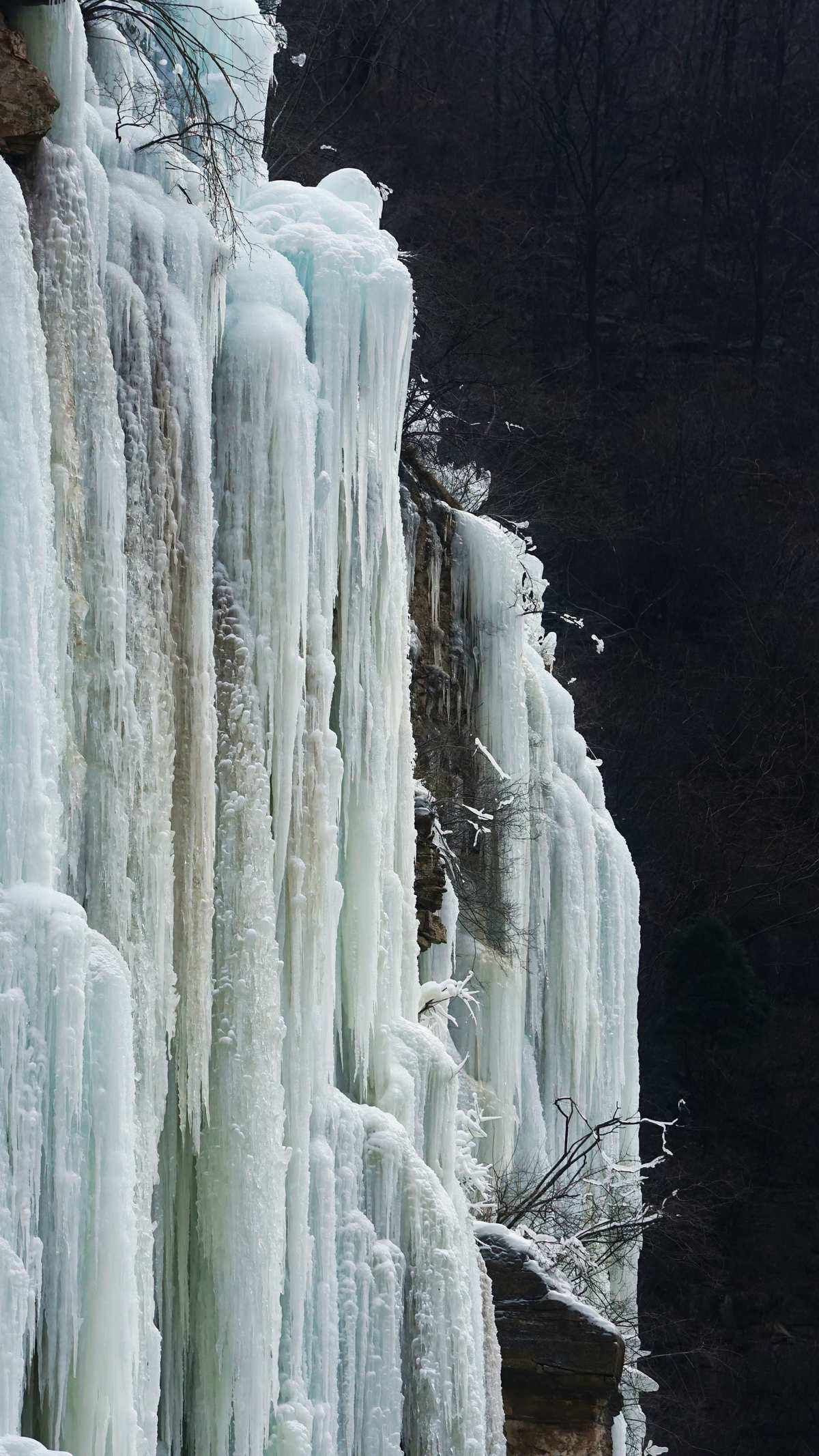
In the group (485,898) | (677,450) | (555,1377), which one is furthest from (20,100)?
(677,450)

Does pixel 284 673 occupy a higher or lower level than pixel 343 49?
lower

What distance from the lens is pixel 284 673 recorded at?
6738 mm

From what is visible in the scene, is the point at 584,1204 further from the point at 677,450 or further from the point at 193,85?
the point at 677,450

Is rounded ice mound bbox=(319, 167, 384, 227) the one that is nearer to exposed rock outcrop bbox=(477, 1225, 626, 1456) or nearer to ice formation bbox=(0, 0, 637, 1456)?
ice formation bbox=(0, 0, 637, 1456)

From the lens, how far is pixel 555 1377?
10.2 metres

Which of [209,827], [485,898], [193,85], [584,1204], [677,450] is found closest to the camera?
[209,827]

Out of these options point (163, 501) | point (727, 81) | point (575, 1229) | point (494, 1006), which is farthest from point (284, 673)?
point (727, 81)

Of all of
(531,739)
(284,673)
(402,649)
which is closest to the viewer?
→ (284,673)

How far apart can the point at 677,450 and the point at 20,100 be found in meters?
29.3

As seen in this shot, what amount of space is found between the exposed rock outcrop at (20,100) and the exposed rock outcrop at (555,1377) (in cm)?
694

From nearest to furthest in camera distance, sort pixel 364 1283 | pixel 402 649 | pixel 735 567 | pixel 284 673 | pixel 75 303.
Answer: pixel 75 303 → pixel 284 673 → pixel 364 1283 → pixel 402 649 → pixel 735 567

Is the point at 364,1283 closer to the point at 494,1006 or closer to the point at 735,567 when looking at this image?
the point at 494,1006

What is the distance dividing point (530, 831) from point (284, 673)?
24.9ft

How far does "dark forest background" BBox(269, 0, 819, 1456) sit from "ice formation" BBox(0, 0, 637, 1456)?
10251 millimetres
